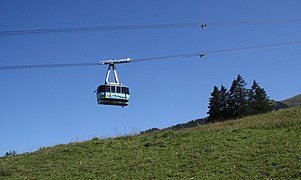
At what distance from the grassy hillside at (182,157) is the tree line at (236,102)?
42.7 metres

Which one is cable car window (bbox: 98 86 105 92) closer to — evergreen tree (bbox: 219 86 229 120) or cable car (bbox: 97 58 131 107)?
cable car (bbox: 97 58 131 107)

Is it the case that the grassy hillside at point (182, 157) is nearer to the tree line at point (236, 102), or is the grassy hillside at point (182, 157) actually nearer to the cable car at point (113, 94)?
the cable car at point (113, 94)

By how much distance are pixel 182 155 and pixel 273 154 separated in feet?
12.6

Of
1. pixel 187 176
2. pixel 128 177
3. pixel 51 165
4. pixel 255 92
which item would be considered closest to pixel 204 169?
pixel 187 176

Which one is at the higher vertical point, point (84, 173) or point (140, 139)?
point (140, 139)

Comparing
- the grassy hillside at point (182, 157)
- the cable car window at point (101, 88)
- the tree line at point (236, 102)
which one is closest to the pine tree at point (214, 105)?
the tree line at point (236, 102)

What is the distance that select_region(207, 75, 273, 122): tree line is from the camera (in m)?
68.7

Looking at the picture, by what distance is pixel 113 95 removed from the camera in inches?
898

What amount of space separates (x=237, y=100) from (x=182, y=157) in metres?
53.1

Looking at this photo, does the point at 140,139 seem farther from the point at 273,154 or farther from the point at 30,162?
the point at 273,154

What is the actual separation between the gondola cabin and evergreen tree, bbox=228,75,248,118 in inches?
1819

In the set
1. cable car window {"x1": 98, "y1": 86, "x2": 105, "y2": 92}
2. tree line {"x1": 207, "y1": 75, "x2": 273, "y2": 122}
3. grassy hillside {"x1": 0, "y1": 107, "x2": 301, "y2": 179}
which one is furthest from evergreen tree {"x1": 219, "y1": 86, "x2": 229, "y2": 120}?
cable car window {"x1": 98, "y1": 86, "x2": 105, "y2": 92}

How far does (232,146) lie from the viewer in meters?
19.6

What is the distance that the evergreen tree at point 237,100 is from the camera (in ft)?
223
